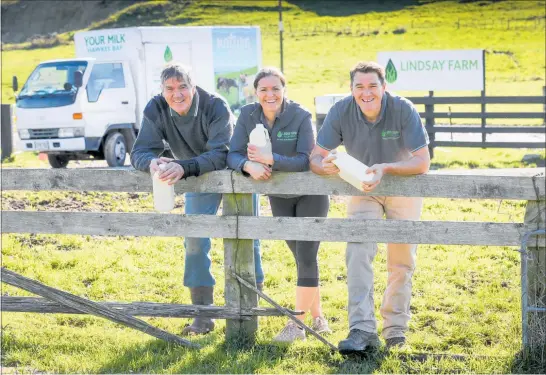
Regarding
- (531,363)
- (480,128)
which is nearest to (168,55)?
(480,128)

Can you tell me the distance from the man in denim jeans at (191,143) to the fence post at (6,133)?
11.8 meters

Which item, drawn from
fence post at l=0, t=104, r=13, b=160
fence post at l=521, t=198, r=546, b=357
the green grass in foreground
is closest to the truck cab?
fence post at l=0, t=104, r=13, b=160

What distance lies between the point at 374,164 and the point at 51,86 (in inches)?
450

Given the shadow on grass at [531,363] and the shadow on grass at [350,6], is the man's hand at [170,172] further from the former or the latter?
the shadow on grass at [350,6]

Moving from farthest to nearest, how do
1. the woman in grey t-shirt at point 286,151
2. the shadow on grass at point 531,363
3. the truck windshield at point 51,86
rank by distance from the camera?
the truck windshield at point 51,86 → the woman in grey t-shirt at point 286,151 → the shadow on grass at point 531,363

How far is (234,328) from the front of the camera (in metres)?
5.15

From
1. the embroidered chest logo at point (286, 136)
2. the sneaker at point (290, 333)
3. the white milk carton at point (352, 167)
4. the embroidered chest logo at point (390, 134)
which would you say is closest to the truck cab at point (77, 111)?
the embroidered chest logo at point (286, 136)

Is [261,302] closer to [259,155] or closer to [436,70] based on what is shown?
[259,155]

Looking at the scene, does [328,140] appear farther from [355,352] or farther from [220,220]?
[355,352]

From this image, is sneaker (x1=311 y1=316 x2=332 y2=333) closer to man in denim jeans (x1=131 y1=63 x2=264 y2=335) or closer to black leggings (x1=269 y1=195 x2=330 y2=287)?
black leggings (x1=269 y1=195 x2=330 y2=287)

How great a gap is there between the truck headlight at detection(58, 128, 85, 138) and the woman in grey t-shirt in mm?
10019

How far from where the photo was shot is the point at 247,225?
4.99 m

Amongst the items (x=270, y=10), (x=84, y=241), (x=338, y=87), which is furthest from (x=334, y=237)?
(x=270, y=10)

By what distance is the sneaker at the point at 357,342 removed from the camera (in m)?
4.75
